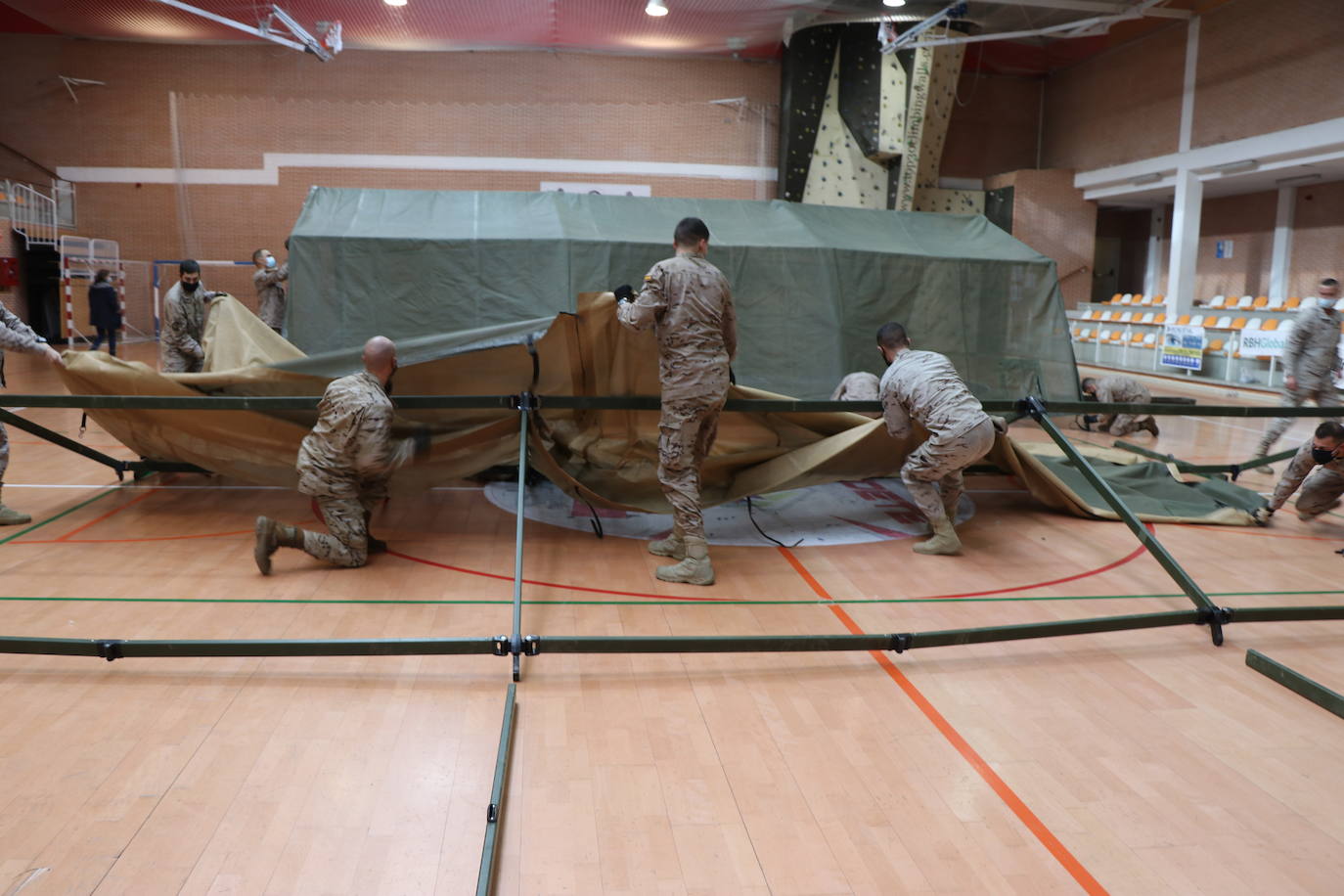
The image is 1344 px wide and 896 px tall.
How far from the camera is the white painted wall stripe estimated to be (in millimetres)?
16281

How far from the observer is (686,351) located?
425 centimetres

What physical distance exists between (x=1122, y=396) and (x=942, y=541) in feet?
14.9

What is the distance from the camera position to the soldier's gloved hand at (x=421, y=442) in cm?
471

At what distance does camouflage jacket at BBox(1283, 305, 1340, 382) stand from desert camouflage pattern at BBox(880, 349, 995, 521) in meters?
3.74

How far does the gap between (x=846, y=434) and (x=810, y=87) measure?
11.9m

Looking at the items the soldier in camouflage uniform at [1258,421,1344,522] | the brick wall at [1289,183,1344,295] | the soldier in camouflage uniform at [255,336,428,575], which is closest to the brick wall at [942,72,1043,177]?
the brick wall at [1289,183,1344,295]

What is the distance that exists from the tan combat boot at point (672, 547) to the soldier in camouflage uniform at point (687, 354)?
0.54 feet

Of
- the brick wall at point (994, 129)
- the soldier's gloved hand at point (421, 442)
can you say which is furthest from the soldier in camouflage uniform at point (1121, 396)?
the brick wall at point (994, 129)

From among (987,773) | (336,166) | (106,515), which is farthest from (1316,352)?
(336,166)

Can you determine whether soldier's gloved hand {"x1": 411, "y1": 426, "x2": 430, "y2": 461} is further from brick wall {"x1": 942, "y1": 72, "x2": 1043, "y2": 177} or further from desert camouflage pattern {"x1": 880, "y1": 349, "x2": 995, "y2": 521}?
brick wall {"x1": 942, "y1": 72, "x2": 1043, "y2": 177}

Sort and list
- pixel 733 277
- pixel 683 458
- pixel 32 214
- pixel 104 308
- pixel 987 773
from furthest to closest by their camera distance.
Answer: pixel 32 214
pixel 104 308
pixel 733 277
pixel 683 458
pixel 987 773

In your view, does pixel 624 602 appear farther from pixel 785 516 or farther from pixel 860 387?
pixel 860 387

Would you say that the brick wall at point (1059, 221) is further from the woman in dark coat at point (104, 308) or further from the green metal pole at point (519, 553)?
the green metal pole at point (519, 553)

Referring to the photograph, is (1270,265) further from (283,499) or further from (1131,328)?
(283,499)
